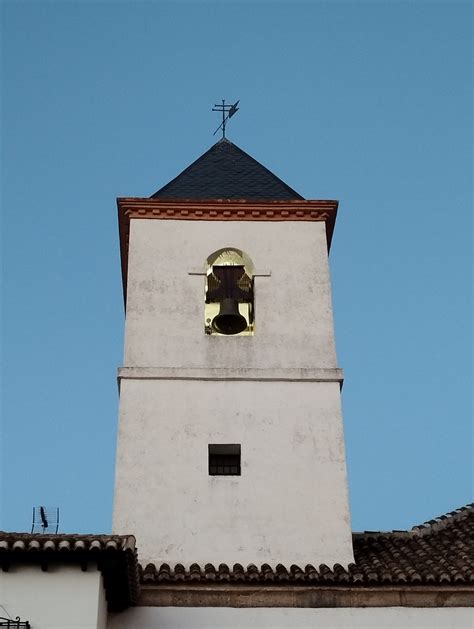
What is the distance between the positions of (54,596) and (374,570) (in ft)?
14.4

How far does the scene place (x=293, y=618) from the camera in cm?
1438

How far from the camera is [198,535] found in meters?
15.7

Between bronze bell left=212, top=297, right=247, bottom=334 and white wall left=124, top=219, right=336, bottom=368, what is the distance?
0.24 meters

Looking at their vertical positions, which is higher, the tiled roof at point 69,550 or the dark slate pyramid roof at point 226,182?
the dark slate pyramid roof at point 226,182

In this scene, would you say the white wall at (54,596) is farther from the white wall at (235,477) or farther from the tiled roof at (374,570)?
the white wall at (235,477)

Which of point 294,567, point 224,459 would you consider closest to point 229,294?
point 224,459

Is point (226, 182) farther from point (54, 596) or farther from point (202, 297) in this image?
point (54, 596)

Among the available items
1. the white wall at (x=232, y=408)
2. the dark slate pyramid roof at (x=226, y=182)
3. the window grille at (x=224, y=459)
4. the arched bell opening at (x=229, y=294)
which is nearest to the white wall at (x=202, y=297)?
the white wall at (x=232, y=408)

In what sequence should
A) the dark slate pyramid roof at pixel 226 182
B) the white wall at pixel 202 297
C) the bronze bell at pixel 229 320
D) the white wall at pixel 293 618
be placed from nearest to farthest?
the white wall at pixel 293 618 → the white wall at pixel 202 297 → the bronze bell at pixel 229 320 → the dark slate pyramid roof at pixel 226 182

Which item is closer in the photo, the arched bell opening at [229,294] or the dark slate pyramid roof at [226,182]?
the arched bell opening at [229,294]

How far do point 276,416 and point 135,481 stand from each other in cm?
230

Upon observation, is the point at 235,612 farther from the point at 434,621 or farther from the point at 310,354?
the point at 310,354

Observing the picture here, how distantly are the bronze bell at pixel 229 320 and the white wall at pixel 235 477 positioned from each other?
43.9 inches

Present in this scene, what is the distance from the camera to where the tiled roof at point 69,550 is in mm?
12836
